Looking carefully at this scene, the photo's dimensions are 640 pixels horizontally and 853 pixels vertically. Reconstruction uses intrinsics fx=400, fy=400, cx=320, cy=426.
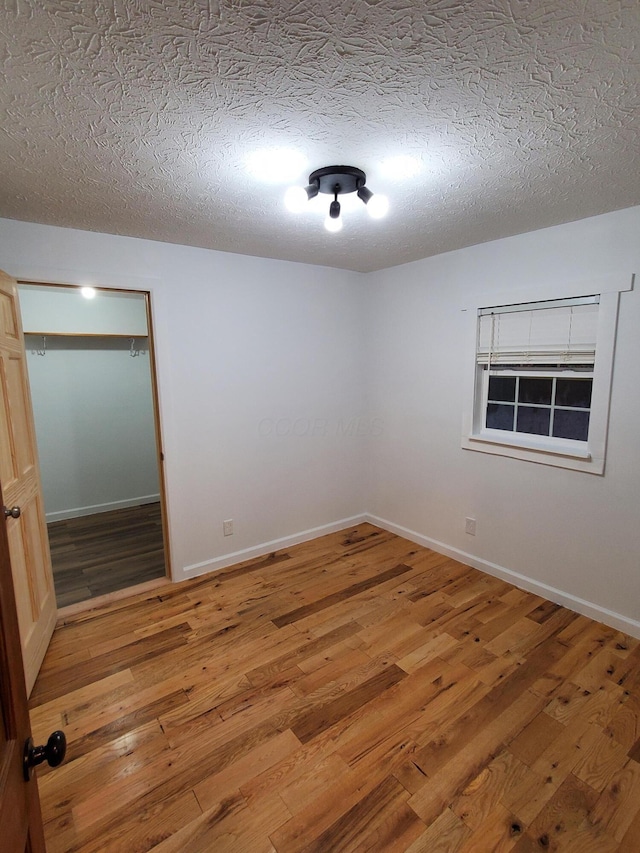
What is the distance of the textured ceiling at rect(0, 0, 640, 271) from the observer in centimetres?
95

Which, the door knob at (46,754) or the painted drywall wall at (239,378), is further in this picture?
the painted drywall wall at (239,378)

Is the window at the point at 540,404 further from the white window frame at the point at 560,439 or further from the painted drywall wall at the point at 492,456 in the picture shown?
the painted drywall wall at the point at 492,456

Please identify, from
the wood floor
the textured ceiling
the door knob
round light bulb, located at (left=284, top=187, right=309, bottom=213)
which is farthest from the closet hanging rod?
the door knob

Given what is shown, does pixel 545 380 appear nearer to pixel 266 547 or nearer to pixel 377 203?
pixel 377 203

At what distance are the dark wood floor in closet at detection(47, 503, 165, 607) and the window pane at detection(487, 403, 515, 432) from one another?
2831mm

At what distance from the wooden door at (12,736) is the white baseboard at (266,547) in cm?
230

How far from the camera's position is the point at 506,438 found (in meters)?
2.92

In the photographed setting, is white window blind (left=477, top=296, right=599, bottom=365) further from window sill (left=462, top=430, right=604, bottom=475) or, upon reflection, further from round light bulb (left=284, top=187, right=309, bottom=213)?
round light bulb (left=284, top=187, right=309, bottom=213)

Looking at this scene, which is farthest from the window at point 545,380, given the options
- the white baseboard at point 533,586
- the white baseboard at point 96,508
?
the white baseboard at point 96,508

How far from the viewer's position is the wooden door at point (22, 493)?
77.5 inches

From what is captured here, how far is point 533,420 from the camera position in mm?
2826

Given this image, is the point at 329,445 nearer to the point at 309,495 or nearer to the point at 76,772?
the point at 309,495

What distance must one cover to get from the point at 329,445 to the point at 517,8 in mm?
3079

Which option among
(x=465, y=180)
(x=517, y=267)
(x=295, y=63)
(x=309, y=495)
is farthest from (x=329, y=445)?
Answer: (x=295, y=63)
